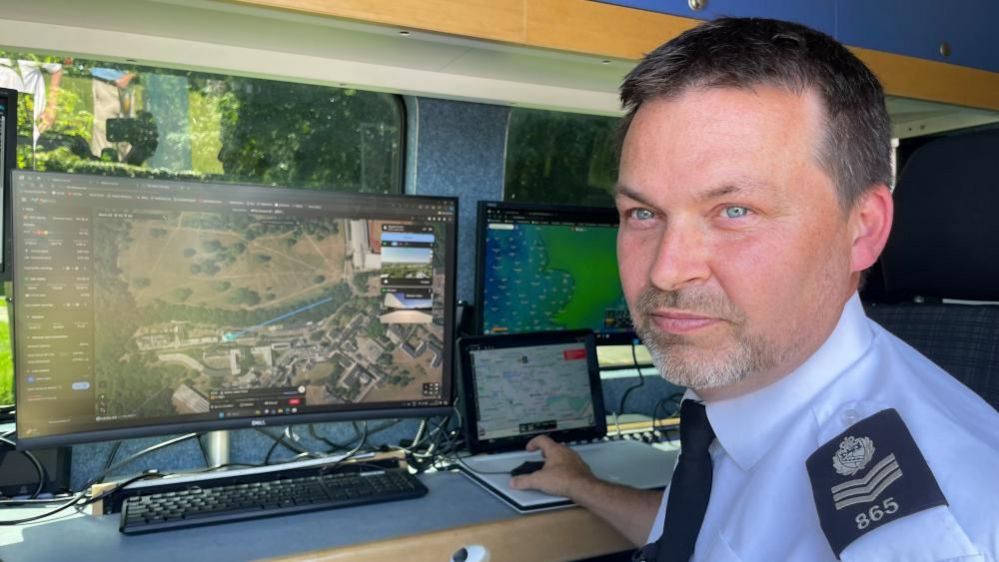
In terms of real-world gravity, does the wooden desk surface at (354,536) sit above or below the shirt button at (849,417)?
below

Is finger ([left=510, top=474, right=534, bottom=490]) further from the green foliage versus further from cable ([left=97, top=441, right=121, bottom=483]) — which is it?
cable ([left=97, top=441, right=121, bottom=483])

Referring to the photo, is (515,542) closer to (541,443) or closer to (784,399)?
(541,443)

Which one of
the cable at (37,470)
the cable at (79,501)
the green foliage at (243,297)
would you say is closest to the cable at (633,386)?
the green foliage at (243,297)

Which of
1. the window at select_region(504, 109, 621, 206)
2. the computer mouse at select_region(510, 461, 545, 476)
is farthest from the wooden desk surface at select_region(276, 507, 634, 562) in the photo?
the window at select_region(504, 109, 621, 206)

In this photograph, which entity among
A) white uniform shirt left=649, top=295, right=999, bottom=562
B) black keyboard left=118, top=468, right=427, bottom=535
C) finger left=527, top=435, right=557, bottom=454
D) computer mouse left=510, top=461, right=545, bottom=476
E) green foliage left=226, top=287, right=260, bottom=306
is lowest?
black keyboard left=118, top=468, right=427, bottom=535

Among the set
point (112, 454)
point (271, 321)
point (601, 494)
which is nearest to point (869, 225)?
point (601, 494)

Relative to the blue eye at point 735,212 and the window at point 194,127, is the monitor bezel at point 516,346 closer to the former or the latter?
the window at point 194,127
